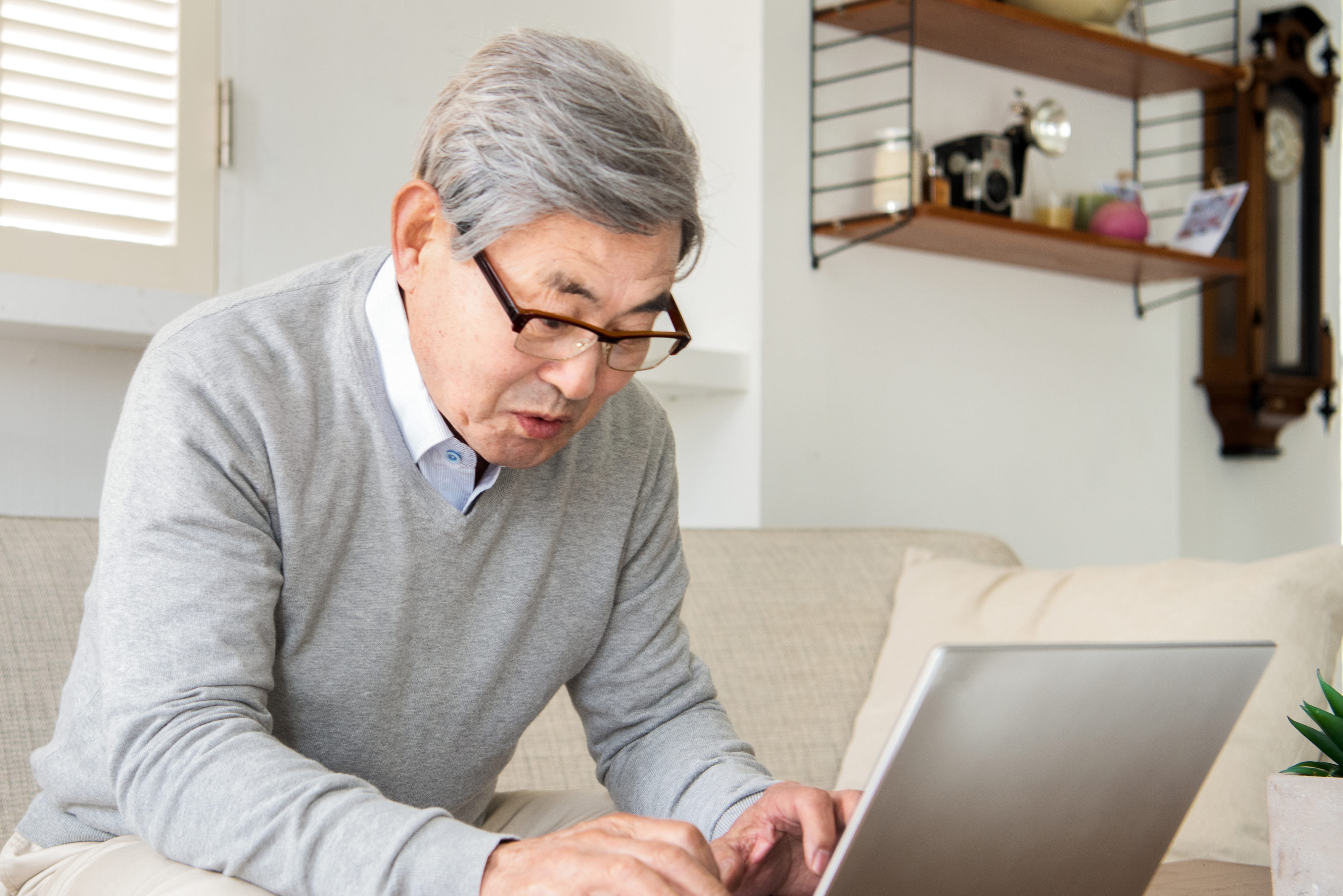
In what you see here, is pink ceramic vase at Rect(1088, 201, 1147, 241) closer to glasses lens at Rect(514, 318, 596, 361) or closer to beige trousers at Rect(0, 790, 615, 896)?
beige trousers at Rect(0, 790, 615, 896)

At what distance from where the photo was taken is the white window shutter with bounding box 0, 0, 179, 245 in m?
1.62

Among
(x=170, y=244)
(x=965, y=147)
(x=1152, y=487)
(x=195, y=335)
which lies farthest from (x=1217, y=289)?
(x=195, y=335)

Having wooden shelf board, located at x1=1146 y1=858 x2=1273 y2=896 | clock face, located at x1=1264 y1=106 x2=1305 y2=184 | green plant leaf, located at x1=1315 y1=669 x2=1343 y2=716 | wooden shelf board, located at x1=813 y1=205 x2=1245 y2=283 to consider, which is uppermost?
clock face, located at x1=1264 y1=106 x2=1305 y2=184

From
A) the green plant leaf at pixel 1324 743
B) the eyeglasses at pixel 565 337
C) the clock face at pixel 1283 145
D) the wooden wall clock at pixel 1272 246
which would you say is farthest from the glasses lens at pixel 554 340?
the clock face at pixel 1283 145

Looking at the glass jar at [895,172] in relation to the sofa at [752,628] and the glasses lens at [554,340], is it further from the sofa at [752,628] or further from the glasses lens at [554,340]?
the glasses lens at [554,340]

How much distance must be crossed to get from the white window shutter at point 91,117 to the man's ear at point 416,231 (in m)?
0.85

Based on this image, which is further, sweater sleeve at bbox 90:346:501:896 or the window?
the window

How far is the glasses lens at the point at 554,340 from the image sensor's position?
0.95 m

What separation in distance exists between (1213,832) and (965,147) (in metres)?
1.39

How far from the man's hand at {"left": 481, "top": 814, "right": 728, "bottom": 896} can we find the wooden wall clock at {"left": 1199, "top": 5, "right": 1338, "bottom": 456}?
2.58 meters

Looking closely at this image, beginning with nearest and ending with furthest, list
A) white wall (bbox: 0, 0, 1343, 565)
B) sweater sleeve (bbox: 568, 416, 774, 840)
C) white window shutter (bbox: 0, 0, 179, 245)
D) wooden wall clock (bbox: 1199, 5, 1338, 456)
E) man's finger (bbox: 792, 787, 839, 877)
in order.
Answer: man's finger (bbox: 792, 787, 839, 877) < sweater sleeve (bbox: 568, 416, 774, 840) < white window shutter (bbox: 0, 0, 179, 245) < white wall (bbox: 0, 0, 1343, 565) < wooden wall clock (bbox: 1199, 5, 1338, 456)

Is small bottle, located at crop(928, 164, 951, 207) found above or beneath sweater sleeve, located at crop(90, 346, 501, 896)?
above

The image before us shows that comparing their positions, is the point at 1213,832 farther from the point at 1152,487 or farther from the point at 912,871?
the point at 1152,487

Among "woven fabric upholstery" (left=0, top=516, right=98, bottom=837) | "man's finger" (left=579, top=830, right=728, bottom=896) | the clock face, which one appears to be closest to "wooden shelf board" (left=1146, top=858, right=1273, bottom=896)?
"man's finger" (left=579, top=830, right=728, bottom=896)
